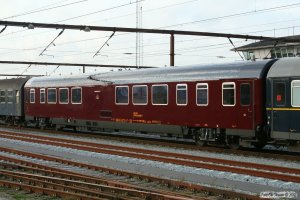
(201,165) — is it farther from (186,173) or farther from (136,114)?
(136,114)

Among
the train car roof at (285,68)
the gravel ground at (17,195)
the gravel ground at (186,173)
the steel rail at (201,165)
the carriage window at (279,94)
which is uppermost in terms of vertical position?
the train car roof at (285,68)

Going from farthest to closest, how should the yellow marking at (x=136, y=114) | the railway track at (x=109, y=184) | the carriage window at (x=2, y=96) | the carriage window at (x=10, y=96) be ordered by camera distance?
the carriage window at (x=2, y=96), the carriage window at (x=10, y=96), the yellow marking at (x=136, y=114), the railway track at (x=109, y=184)

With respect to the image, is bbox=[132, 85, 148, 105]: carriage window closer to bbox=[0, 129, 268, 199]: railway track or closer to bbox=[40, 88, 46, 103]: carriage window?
bbox=[0, 129, 268, 199]: railway track

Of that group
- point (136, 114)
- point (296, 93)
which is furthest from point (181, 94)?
point (296, 93)

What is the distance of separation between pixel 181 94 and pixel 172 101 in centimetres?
60

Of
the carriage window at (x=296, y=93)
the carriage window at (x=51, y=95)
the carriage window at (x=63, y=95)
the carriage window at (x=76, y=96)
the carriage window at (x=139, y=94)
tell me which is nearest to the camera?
the carriage window at (x=296, y=93)

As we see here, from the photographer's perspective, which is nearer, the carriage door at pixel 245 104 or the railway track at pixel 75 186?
the railway track at pixel 75 186

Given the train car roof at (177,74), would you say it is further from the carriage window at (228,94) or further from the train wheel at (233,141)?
the train wheel at (233,141)

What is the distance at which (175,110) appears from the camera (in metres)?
20.4

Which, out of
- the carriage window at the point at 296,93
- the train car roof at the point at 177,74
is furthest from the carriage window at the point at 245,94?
the carriage window at the point at 296,93

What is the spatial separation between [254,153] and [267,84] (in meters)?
2.46

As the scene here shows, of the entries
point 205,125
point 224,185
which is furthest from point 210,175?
point 205,125

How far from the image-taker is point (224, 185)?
11969 millimetres

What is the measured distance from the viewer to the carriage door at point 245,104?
1725cm
